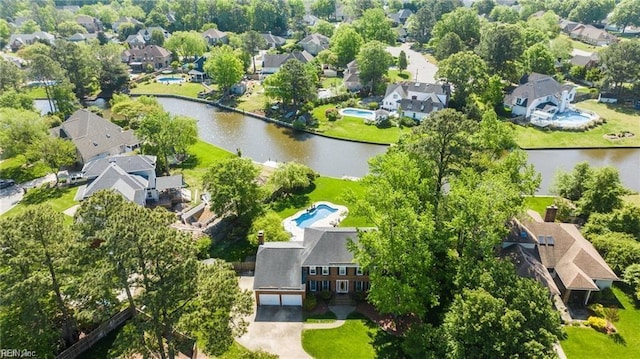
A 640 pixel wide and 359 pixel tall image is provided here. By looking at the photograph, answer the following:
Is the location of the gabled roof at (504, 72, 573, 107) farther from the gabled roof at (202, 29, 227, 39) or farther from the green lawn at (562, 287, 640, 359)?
the gabled roof at (202, 29, 227, 39)

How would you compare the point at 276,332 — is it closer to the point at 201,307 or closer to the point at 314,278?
the point at 314,278

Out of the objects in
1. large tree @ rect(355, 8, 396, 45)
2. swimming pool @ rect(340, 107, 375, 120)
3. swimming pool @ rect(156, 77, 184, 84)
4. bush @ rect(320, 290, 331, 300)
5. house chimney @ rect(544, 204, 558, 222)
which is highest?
large tree @ rect(355, 8, 396, 45)

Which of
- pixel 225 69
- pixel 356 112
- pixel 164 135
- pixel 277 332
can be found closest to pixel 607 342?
pixel 277 332

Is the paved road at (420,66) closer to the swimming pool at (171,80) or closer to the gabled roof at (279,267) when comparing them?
the swimming pool at (171,80)

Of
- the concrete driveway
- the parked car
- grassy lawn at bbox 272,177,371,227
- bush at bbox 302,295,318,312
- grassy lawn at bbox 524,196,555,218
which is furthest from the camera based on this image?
the parked car

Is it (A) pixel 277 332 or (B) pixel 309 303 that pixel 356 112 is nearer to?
(B) pixel 309 303

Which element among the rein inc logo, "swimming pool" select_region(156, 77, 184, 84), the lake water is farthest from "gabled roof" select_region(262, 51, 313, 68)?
the rein inc logo

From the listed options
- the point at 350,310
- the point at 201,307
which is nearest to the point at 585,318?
the point at 350,310
